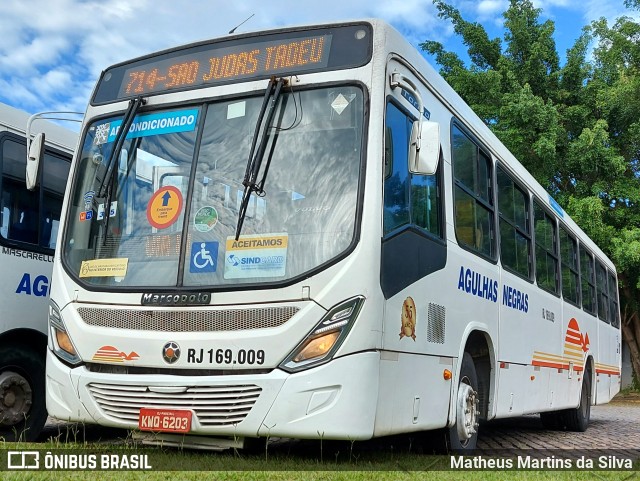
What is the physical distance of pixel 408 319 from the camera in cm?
550

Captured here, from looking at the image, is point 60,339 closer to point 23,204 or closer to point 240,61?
point 23,204

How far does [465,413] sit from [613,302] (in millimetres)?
10857

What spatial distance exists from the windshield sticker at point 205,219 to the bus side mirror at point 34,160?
1775mm

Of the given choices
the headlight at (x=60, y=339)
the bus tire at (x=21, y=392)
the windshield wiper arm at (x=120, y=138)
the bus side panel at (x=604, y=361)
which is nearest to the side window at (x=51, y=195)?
the bus tire at (x=21, y=392)

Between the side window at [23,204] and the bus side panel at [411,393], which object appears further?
the side window at [23,204]

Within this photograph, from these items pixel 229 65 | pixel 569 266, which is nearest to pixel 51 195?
pixel 229 65

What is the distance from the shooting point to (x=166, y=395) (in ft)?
16.7

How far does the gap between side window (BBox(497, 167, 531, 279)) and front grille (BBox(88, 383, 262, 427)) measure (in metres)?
4.06

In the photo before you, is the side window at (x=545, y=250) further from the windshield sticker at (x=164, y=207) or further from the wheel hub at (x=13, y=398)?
the wheel hub at (x=13, y=398)

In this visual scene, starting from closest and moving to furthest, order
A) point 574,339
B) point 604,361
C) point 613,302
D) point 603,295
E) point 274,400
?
point 274,400 → point 574,339 → point 604,361 → point 603,295 → point 613,302

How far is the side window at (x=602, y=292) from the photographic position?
1423 centimetres

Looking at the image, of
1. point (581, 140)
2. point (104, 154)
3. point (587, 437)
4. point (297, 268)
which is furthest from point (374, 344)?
point (581, 140)

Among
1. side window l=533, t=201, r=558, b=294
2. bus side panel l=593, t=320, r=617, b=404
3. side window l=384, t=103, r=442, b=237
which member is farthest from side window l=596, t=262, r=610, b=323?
side window l=384, t=103, r=442, b=237

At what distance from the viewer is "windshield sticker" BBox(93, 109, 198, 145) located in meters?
5.82
